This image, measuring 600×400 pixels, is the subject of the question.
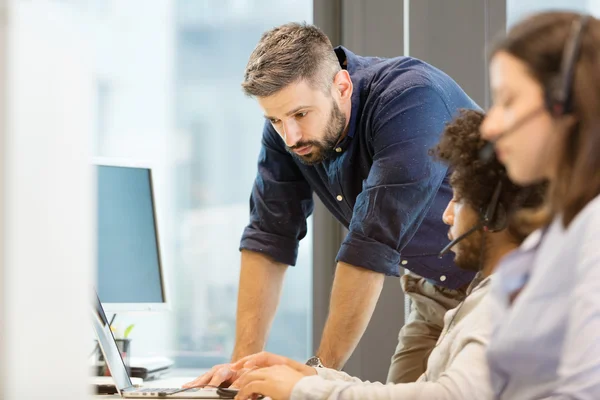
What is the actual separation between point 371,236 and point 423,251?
1.08 feet

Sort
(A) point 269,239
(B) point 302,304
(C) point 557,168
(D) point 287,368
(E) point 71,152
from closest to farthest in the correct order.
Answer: (E) point 71,152, (C) point 557,168, (D) point 287,368, (A) point 269,239, (B) point 302,304

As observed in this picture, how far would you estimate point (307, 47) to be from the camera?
1815 mm

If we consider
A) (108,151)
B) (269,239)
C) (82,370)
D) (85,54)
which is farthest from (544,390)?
(108,151)

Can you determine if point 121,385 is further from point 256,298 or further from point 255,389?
point 256,298

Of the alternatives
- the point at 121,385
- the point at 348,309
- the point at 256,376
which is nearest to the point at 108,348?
the point at 121,385

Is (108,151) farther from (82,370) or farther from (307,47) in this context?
(82,370)

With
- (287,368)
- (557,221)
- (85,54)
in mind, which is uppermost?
(85,54)

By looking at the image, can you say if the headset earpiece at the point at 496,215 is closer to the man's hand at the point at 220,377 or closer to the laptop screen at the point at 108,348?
the man's hand at the point at 220,377

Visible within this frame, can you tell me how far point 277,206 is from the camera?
2.01 meters

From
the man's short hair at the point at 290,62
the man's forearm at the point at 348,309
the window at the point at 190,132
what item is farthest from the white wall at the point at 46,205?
the window at the point at 190,132

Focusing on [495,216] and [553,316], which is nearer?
[553,316]

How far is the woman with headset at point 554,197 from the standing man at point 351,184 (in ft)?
2.57

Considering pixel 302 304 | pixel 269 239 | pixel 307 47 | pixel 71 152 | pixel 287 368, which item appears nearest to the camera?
pixel 71 152

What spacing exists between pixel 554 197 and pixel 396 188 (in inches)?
32.9
